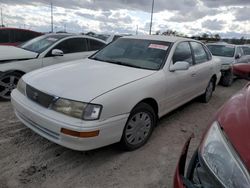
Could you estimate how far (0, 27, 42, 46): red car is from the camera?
8891mm

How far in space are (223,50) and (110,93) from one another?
27.5 feet

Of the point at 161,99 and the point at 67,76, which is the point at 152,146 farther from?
the point at 67,76

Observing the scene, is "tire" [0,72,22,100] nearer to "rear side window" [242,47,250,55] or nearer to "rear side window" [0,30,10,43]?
"rear side window" [0,30,10,43]

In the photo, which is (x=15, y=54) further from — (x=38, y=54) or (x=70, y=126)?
(x=70, y=126)

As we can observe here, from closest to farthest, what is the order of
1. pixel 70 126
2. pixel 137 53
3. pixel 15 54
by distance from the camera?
pixel 70 126 < pixel 137 53 < pixel 15 54

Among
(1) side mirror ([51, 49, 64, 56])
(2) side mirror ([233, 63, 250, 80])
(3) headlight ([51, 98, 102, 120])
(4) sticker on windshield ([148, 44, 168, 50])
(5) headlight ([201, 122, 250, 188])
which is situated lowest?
(3) headlight ([51, 98, 102, 120])

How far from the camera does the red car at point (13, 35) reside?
8.89 metres

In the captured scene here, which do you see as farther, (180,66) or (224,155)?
(180,66)

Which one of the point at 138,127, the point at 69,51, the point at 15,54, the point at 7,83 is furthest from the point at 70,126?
the point at 69,51

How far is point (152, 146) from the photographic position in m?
3.61

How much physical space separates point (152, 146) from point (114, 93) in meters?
1.18

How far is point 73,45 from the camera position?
635cm

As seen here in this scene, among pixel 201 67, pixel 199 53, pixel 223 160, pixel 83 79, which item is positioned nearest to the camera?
pixel 223 160

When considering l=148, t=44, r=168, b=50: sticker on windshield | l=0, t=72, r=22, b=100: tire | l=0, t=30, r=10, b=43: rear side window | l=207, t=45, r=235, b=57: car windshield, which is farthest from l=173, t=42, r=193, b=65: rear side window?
l=0, t=30, r=10, b=43: rear side window
